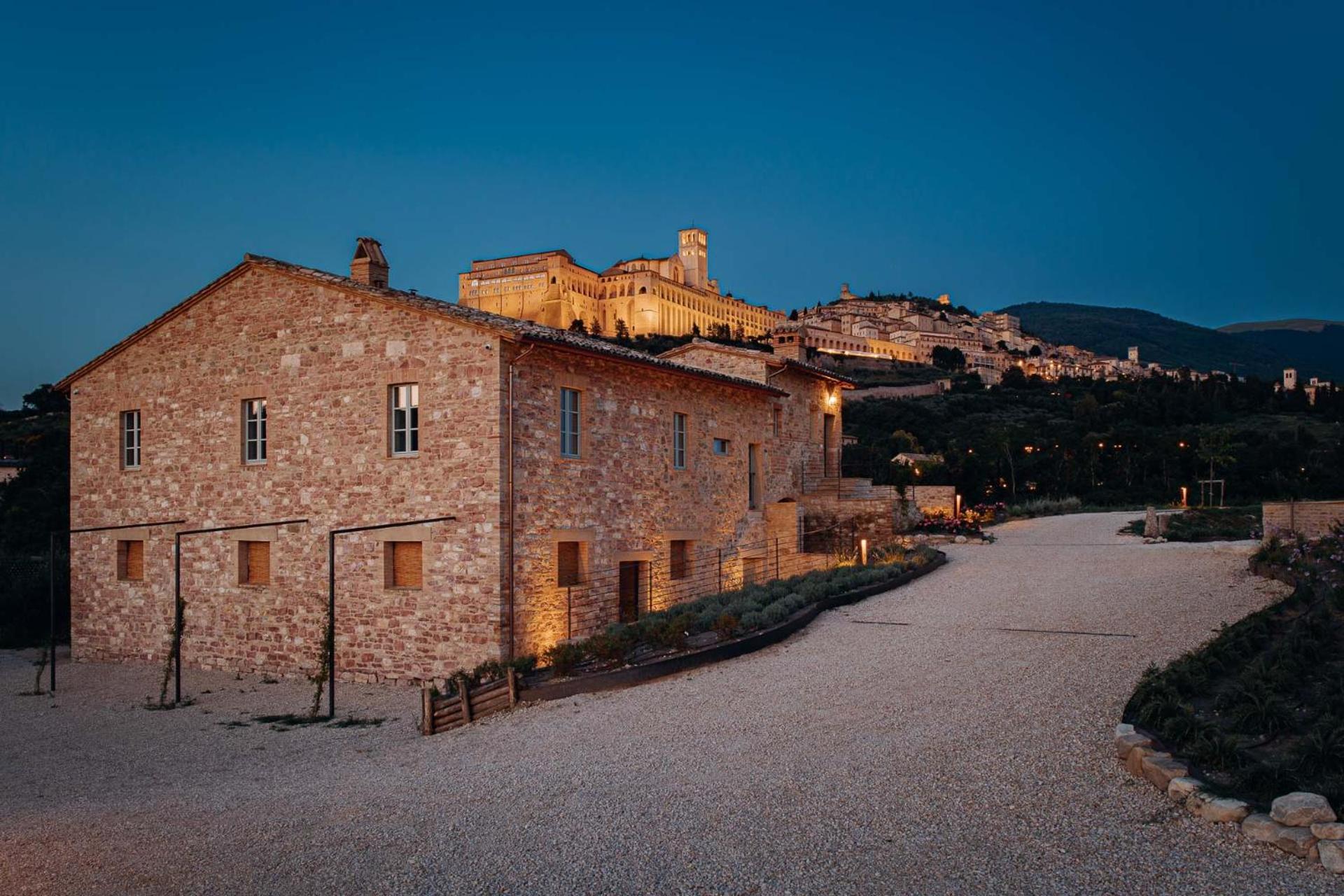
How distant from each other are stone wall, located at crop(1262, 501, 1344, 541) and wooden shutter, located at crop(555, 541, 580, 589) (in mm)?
13727

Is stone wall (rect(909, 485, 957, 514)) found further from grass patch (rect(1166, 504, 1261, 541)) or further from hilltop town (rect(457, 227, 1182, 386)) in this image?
hilltop town (rect(457, 227, 1182, 386))

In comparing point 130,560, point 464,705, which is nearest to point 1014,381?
point 130,560

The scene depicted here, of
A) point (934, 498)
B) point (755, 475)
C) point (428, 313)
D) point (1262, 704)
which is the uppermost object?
point (428, 313)

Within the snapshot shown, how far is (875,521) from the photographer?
23141mm

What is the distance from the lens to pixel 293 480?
1648 centimetres

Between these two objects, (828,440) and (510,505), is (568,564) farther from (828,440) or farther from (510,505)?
(828,440)

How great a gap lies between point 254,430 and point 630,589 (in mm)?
7847

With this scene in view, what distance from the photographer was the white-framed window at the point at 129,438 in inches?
747

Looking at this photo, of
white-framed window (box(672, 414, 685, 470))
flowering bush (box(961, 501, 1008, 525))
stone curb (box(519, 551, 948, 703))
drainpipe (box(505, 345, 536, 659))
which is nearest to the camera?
stone curb (box(519, 551, 948, 703))

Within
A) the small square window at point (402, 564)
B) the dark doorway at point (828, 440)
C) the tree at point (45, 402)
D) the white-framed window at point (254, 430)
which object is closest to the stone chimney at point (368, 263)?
the white-framed window at point (254, 430)

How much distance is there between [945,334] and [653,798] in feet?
489

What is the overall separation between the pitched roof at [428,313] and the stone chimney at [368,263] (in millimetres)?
325

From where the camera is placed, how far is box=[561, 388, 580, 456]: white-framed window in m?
15.8

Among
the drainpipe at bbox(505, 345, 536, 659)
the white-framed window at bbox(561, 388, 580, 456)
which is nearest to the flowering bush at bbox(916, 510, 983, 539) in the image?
the white-framed window at bbox(561, 388, 580, 456)
